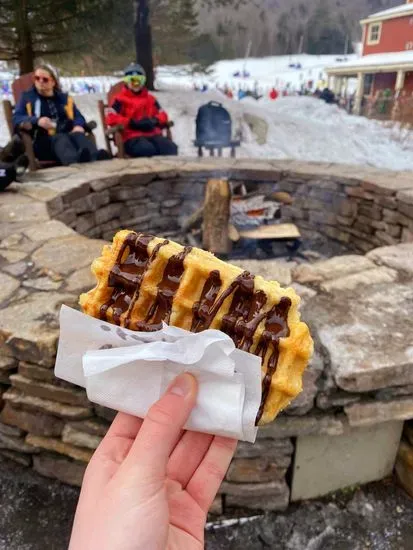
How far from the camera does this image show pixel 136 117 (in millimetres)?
6602

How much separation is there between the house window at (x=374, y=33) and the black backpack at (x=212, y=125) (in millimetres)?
5033

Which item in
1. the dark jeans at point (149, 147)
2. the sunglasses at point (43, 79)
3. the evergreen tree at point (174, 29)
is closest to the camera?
the sunglasses at point (43, 79)

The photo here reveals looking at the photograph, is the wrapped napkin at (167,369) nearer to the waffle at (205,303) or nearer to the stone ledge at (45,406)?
the waffle at (205,303)

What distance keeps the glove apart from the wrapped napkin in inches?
233

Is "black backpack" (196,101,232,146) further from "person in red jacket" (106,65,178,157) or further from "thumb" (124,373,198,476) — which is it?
"thumb" (124,373,198,476)

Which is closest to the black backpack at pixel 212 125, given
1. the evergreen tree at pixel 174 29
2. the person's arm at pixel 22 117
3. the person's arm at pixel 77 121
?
the person's arm at pixel 77 121

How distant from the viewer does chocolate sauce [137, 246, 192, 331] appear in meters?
1.32

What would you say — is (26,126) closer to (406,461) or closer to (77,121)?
(77,121)

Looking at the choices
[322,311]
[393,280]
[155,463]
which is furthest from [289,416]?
[393,280]

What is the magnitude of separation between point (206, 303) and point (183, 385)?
27 cm

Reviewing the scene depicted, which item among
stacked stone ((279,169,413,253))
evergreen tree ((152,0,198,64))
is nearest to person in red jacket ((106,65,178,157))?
stacked stone ((279,169,413,253))

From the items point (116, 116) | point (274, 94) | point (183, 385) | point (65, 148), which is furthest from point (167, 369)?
point (274, 94)

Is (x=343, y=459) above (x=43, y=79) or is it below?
below

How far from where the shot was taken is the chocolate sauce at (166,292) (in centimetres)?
132
